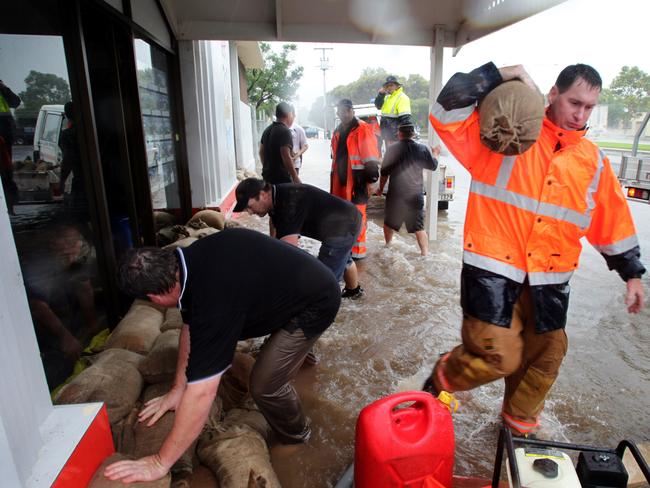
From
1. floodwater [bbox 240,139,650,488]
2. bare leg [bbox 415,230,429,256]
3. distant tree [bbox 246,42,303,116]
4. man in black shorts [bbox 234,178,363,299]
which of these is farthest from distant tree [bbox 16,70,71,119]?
distant tree [bbox 246,42,303,116]

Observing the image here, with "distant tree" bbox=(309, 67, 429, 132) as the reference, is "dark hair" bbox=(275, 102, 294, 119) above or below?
below

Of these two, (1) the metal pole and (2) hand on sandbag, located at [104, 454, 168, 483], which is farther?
(1) the metal pole

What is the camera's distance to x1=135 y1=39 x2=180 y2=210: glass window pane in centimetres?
472

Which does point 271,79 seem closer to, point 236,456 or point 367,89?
point 236,456

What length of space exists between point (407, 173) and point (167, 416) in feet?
13.7

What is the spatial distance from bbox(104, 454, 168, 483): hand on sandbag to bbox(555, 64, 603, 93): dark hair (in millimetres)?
2254

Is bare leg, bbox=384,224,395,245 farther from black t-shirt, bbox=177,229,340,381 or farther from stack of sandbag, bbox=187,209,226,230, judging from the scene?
black t-shirt, bbox=177,229,340,381

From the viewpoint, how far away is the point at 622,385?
312cm

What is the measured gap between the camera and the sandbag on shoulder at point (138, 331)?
2.56 metres

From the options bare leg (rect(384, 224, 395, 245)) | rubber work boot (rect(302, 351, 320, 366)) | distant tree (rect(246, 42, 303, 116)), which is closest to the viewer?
rubber work boot (rect(302, 351, 320, 366))

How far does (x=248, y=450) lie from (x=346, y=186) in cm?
385

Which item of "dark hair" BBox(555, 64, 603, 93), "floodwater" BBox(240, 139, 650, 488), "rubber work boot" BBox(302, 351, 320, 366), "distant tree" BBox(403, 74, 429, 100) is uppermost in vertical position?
"distant tree" BBox(403, 74, 429, 100)

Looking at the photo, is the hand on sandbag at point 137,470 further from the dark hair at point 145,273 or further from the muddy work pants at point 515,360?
the muddy work pants at point 515,360

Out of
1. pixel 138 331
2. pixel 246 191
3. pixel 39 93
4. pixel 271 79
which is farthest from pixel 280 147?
pixel 271 79
